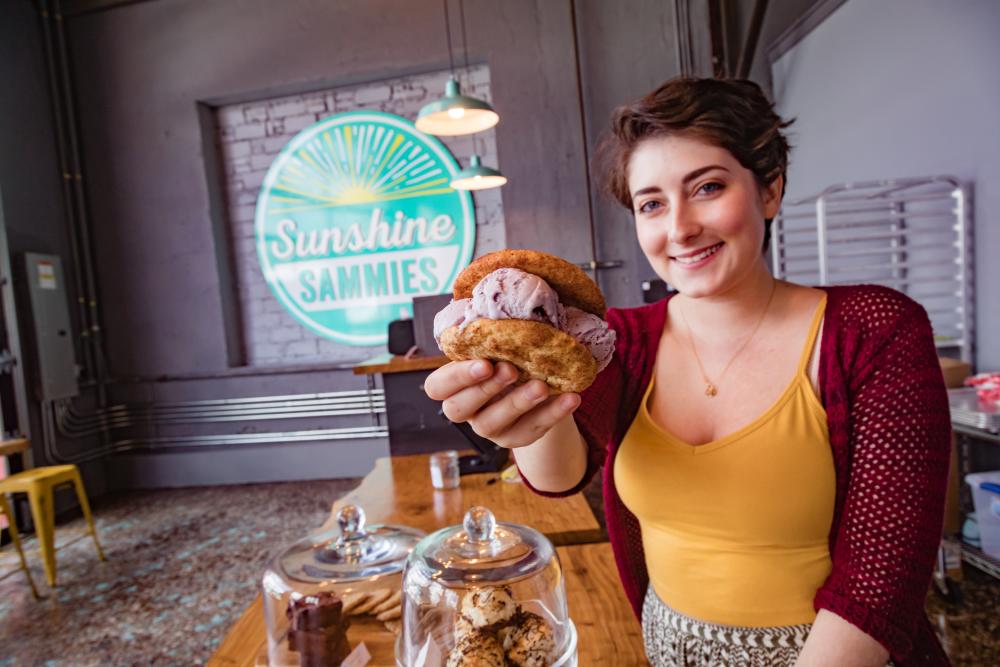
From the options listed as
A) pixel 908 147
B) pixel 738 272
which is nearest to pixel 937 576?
pixel 738 272

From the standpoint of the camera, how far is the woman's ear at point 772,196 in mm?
1212

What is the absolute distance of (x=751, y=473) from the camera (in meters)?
1.11

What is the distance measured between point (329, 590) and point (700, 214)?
3.18 ft

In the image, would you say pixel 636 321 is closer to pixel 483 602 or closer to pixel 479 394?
pixel 479 394

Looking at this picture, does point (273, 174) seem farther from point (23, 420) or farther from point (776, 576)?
point (776, 576)

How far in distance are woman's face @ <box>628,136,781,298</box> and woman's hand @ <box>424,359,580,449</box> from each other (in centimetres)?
38

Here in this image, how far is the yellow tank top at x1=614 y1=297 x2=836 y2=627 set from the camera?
1101 mm

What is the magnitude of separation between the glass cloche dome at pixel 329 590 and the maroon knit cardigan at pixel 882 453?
0.47 meters

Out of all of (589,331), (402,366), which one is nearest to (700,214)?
(589,331)

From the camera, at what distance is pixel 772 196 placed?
1.23 meters

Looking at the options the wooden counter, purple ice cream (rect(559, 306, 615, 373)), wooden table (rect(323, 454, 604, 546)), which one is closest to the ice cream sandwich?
purple ice cream (rect(559, 306, 615, 373))

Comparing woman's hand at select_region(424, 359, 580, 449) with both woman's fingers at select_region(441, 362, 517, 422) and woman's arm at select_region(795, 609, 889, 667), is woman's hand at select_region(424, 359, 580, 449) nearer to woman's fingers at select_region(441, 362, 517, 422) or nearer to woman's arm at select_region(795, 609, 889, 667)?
woman's fingers at select_region(441, 362, 517, 422)

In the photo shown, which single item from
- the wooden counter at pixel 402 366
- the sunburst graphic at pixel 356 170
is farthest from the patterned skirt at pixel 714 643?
the sunburst graphic at pixel 356 170

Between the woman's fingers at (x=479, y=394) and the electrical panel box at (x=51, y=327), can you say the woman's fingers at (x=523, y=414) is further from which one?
the electrical panel box at (x=51, y=327)
